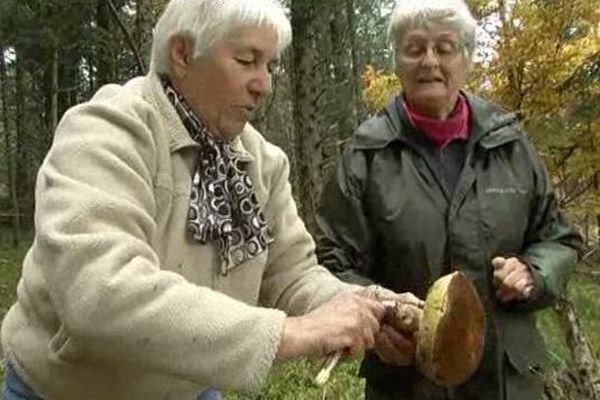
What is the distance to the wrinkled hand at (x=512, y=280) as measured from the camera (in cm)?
259

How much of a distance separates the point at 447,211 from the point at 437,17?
570 millimetres

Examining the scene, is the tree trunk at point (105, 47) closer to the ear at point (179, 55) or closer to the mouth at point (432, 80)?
the mouth at point (432, 80)

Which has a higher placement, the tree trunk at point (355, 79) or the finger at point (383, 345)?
the finger at point (383, 345)

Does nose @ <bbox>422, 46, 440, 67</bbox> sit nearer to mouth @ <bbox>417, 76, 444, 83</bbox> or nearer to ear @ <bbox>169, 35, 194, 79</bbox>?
mouth @ <bbox>417, 76, 444, 83</bbox>

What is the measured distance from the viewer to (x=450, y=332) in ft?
6.89

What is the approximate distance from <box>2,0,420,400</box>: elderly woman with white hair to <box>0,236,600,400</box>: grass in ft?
2.06

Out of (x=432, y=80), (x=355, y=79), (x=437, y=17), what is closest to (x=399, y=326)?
(x=432, y=80)

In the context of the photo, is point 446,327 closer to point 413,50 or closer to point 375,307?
point 375,307

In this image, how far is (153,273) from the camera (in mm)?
1653

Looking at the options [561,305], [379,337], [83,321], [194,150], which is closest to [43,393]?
[83,321]

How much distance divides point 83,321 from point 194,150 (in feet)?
1.73

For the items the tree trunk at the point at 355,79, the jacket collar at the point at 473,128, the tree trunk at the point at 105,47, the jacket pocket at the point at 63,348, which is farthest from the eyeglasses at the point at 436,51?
the tree trunk at the point at 355,79

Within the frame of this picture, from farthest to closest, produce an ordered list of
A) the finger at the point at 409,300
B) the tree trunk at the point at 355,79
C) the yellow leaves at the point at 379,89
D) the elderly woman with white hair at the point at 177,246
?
the tree trunk at the point at 355,79
the yellow leaves at the point at 379,89
the finger at the point at 409,300
the elderly woman with white hair at the point at 177,246

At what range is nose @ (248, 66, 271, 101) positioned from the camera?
2.00 metres
